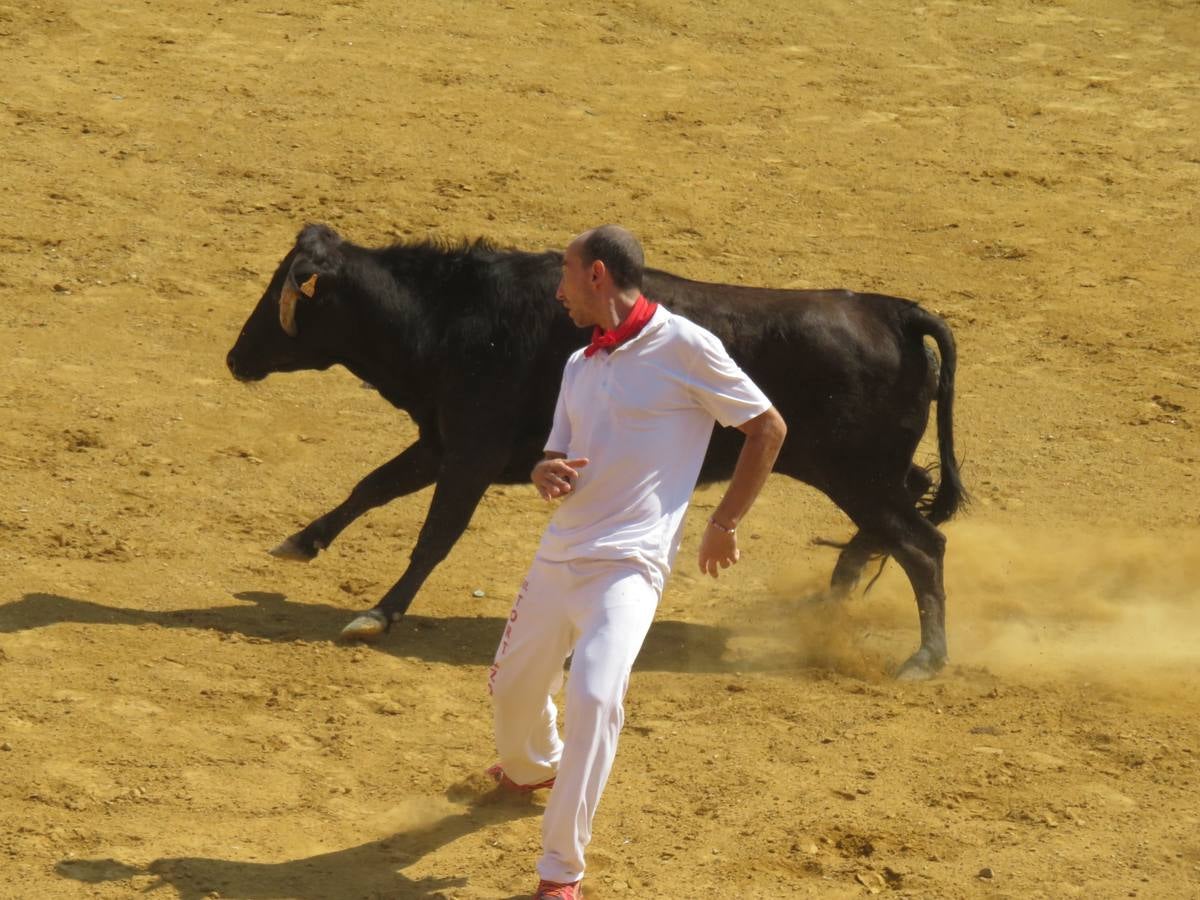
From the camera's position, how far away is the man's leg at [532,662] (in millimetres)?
5617

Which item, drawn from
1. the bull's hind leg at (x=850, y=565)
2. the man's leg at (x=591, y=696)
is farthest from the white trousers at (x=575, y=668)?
the bull's hind leg at (x=850, y=565)

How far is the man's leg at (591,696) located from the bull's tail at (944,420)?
3.32 metres

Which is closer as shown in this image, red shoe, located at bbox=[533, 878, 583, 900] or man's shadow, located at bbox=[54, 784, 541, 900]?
red shoe, located at bbox=[533, 878, 583, 900]

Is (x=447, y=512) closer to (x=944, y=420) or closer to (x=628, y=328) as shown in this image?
(x=944, y=420)

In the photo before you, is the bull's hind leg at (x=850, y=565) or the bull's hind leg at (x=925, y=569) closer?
the bull's hind leg at (x=925, y=569)

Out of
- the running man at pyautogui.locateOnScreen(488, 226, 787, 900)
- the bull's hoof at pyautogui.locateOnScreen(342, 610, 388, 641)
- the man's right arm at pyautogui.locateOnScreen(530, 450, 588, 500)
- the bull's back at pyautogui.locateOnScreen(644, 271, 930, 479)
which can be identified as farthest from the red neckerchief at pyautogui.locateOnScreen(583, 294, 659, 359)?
the bull's hoof at pyautogui.locateOnScreen(342, 610, 388, 641)

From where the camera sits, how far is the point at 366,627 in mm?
8008

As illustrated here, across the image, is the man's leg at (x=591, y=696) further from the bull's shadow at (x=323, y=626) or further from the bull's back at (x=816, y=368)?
the bull's back at (x=816, y=368)

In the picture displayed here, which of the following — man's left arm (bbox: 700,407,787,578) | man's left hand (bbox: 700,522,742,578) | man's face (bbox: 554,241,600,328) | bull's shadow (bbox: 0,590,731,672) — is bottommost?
bull's shadow (bbox: 0,590,731,672)

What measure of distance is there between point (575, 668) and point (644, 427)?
0.74 m

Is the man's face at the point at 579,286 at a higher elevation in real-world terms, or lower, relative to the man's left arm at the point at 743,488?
higher

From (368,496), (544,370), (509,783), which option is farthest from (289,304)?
(509,783)

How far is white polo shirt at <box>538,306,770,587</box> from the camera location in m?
5.49

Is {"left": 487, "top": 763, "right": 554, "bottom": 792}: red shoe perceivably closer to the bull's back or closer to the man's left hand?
the man's left hand
